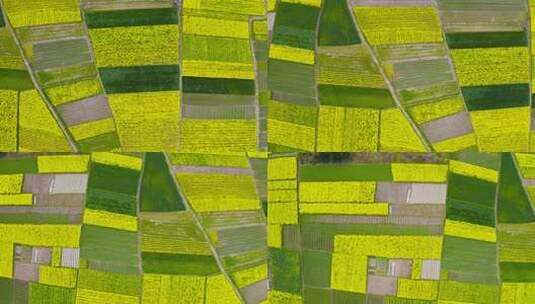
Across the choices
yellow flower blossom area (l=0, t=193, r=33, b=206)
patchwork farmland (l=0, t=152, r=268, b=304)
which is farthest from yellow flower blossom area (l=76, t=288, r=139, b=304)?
yellow flower blossom area (l=0, t=193, r=33, b=206)

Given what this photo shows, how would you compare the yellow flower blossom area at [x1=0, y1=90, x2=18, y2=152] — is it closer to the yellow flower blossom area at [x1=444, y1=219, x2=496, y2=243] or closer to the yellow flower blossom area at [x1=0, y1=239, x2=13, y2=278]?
the yellow flower blossom area at [x1=0, y1=239, x2=13, y2=278]

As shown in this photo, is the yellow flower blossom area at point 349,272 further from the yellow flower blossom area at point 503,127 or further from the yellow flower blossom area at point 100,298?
the yellow flower blossom area at point 100,298

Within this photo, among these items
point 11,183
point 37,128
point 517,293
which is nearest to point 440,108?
point 517,293

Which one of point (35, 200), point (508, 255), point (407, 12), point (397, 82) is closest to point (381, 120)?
point (397, 82)

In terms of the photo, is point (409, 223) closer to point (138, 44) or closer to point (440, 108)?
point (440, 108)

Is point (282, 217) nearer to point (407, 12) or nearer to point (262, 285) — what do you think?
point (262, 285)

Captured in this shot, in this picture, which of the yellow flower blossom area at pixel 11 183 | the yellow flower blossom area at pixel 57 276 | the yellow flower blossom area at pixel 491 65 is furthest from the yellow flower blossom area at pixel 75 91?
the yellow flower blossom area at pixel 491 65
